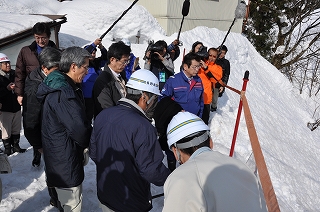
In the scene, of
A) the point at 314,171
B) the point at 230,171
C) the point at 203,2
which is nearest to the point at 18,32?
the point at 230,171

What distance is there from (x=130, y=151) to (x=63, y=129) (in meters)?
0.76

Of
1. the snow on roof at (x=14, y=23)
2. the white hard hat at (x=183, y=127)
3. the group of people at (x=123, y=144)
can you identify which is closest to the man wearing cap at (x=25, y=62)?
the group of people at (x=123, y=144)

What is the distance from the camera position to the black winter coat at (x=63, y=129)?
235cm

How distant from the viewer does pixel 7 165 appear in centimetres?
271

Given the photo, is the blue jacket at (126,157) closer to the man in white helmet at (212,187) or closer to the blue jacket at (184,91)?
the man in white helmet at (212,187)

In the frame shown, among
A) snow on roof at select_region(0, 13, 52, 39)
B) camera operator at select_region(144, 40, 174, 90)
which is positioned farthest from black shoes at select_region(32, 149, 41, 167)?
snow on roof at select_region(0, 13, 52, 39)

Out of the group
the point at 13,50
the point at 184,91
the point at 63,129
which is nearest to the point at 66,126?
the point at 63,129

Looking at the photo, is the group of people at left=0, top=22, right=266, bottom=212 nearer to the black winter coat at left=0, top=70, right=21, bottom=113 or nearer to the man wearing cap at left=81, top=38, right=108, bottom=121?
the man wearing cap at left=81, top=38, right=108, bottom=121

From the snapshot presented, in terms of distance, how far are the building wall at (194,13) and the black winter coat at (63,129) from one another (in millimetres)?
10361

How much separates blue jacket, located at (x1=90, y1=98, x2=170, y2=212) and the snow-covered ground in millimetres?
1381

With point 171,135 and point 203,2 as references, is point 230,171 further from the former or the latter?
point 203,2

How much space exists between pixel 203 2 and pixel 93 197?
41.9ft

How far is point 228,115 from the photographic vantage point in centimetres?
807

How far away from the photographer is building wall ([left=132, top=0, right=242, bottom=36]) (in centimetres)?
1223
